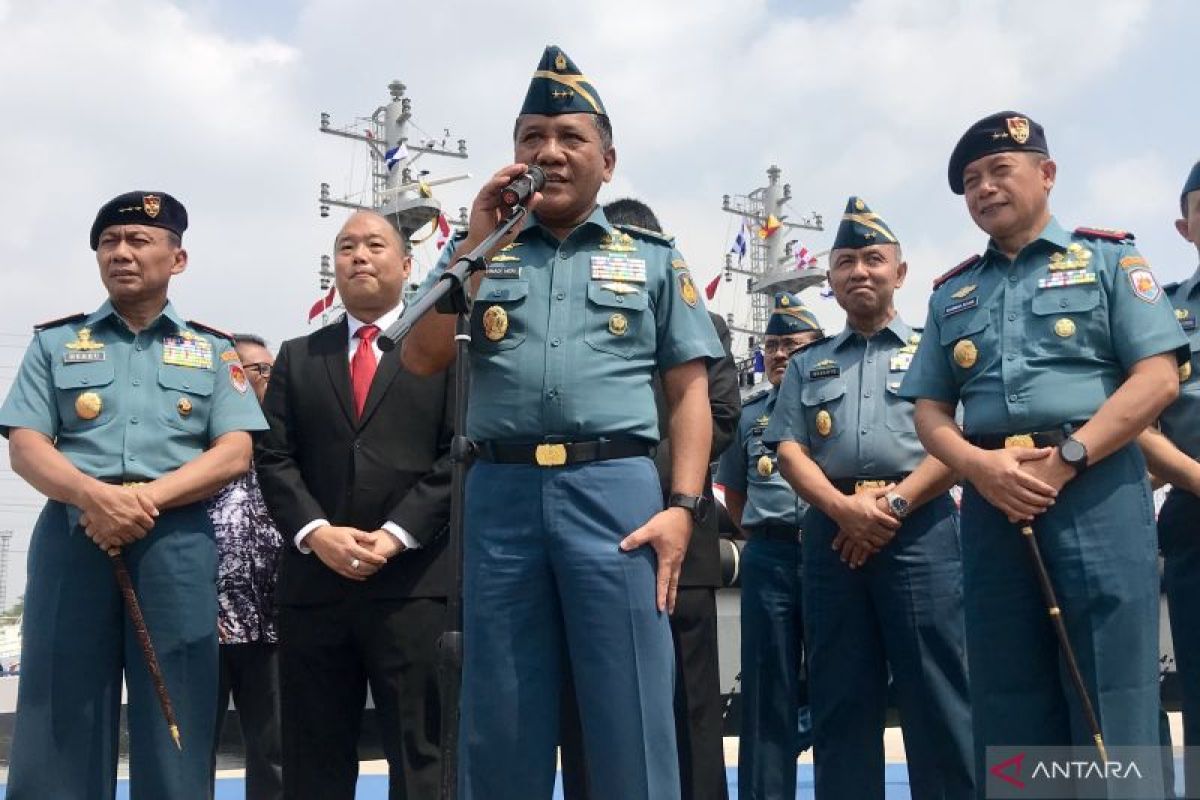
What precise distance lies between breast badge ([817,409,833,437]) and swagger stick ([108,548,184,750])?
2310mm

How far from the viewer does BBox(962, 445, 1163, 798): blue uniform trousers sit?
286 cm

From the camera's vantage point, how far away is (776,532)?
190 inches

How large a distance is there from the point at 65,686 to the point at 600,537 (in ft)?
5.41

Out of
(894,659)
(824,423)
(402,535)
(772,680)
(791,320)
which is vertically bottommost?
(772,680)

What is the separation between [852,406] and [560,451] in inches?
74.6

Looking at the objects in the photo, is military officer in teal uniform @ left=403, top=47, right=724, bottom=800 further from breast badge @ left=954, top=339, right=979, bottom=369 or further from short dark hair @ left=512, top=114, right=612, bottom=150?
breast badge @ left=954, top=339, right=979, bottom=369

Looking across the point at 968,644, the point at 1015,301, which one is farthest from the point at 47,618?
the point at 1015,301

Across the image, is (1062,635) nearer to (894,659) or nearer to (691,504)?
(691,504)

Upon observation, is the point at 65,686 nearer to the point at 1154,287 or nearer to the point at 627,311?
the point at 627,311

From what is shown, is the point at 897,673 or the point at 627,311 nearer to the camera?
the point at 627,311

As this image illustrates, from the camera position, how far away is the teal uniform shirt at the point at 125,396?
3.54m

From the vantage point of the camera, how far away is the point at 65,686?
3.33 metres

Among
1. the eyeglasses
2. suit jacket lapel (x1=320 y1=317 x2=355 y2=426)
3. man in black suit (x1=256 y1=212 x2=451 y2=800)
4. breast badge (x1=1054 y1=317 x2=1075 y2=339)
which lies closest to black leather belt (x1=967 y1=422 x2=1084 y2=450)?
breast badge (x1=1054 y1=317 x2=1075 y2=339)

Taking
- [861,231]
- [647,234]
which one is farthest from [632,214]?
[647,234]
